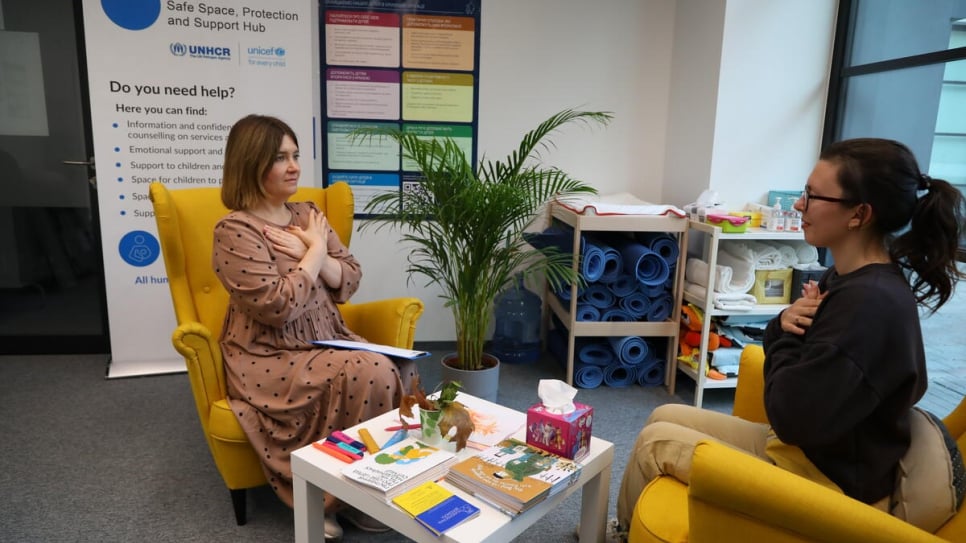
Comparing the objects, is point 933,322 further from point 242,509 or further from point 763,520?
point 242,509

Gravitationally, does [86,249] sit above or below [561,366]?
above

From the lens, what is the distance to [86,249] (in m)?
3.57

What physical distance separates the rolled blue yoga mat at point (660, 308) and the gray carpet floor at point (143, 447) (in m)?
0.37

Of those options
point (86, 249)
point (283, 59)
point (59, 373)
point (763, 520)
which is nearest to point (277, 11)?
point (283, 59)

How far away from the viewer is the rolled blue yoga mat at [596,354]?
3.12m

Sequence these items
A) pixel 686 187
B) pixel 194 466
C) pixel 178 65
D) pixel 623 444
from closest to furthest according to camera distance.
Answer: pixel 194 466
pixel 623 444
pixel 178 65
pixel 686 187

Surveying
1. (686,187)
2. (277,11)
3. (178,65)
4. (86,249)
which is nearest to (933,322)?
(686,187)

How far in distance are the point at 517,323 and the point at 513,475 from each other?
2233mm

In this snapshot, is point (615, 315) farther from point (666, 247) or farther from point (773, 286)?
point (773, 286)

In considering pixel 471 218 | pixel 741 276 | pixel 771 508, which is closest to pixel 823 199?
pixel 771 508

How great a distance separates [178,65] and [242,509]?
2.12 meters

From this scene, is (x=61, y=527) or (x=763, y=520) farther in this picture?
(x=61, y=527)

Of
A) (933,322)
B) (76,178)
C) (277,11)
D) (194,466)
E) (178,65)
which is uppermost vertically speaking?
(277,11)

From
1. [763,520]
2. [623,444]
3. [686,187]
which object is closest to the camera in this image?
[763,520]
